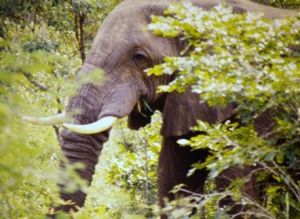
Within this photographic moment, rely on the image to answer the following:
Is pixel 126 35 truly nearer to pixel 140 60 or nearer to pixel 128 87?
pixel 140 60

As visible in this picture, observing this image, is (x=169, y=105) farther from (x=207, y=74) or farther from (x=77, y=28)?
(x=77, y=28)

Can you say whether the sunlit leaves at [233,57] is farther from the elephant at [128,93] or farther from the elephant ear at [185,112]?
the elephant ear at [185,112]

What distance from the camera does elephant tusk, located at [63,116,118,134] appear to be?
4.83m

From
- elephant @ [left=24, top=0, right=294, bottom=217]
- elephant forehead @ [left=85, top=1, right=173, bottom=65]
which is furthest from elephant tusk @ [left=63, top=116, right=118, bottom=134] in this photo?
elephant forehead @ [left=85, top=1, right=173, bottom=65]

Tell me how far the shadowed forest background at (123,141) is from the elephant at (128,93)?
14.8 inches

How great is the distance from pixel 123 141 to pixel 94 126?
3157 millimetres

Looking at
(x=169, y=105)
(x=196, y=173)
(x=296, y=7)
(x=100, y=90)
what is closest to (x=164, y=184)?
(x=196, y=173)

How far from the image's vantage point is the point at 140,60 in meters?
5.39

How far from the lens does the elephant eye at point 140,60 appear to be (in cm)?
539

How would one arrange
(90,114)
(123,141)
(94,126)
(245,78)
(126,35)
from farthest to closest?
(123,141)
(126,35)
(90,114)
(94,126)
(245,78)

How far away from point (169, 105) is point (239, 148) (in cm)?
203

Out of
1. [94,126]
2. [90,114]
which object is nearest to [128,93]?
[90,114]

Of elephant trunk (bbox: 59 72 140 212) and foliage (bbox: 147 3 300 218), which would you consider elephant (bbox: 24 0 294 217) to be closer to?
elephant trunk (bbox: 59 72 140 212)

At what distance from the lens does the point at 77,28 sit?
28.3 ft
